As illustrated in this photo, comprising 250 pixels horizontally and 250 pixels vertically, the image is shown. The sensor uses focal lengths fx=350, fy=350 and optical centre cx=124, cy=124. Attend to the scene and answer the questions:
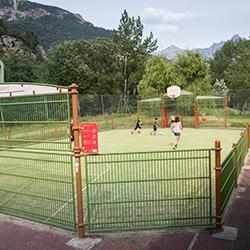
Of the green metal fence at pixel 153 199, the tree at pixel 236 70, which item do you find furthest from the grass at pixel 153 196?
the tree at pixel 236 70

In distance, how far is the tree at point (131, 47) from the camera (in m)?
54.9

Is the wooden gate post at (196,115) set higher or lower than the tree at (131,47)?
lower

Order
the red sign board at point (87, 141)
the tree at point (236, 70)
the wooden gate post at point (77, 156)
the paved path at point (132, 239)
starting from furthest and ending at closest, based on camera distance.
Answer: the tree at point (236, 70), the red sign board at point (87, 141), the wooden gate post at point (77, 156), the paved path at point (132, 239)

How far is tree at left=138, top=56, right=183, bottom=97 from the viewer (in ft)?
127

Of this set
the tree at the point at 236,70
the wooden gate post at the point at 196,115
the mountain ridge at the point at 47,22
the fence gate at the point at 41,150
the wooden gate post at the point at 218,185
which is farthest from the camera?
the mountain ridge at the point at 47,22

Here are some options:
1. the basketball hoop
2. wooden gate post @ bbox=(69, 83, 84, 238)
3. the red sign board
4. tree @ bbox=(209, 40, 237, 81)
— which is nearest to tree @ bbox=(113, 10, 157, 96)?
the basketball hoop

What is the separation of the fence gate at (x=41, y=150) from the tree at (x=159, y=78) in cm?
3047

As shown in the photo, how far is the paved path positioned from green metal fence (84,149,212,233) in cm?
26

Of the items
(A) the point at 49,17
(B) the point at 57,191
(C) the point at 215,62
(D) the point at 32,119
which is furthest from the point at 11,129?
(A) the point at 49,17

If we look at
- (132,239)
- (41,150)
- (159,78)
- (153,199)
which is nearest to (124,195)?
(153,199)

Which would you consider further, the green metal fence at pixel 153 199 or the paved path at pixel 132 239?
the green metal fence at pixel 153 199

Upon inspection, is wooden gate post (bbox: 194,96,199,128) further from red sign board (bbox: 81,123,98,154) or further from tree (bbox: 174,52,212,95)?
red sign board (bbox: 81,123,98,154)

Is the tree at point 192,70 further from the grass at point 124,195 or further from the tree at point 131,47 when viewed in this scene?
the grass at point 124,195

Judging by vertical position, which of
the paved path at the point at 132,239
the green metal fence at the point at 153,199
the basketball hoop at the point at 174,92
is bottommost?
the paved path at the point at 132,239
